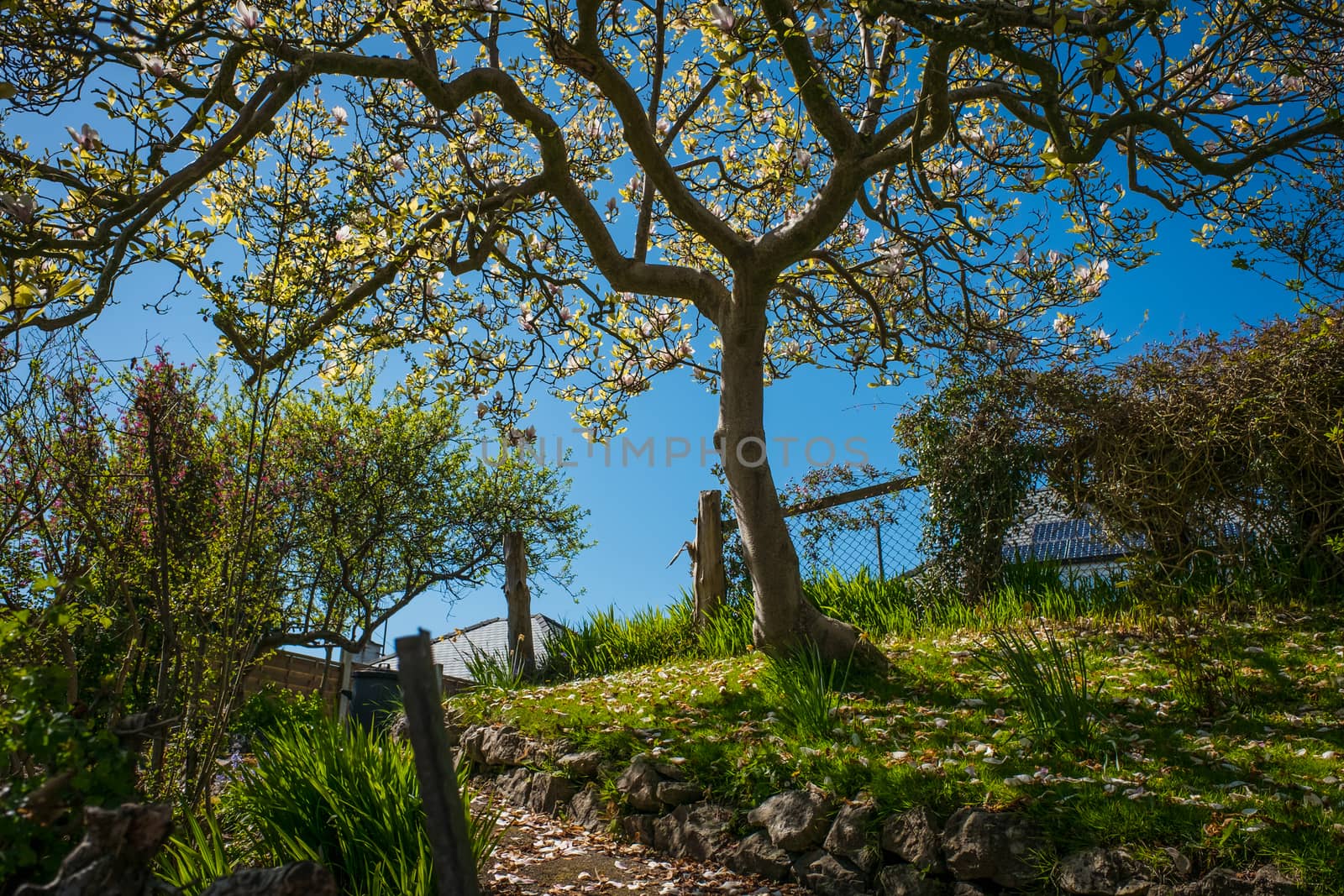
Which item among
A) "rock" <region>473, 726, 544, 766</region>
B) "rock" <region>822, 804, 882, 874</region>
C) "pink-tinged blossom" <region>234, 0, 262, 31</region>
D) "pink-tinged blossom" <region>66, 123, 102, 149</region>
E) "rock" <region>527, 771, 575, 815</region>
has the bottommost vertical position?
"rock" <region>822, 804, 882, 874</region>

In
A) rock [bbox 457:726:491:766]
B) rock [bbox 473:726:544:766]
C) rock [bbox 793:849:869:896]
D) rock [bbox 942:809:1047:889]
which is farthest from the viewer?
rock [bbox 457:726:491:766]

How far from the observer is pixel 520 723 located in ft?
22.5

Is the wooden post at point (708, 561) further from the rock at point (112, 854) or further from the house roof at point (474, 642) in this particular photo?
the rock at point (112, 854)

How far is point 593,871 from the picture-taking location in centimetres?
471

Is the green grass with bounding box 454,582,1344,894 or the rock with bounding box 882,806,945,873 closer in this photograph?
the green grass with bounding box 454,582,1344,894

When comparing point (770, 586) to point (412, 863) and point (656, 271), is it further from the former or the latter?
point (412, 863)

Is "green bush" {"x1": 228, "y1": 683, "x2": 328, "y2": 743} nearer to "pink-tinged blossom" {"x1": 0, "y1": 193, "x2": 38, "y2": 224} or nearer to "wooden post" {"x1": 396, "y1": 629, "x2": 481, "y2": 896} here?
"pink-tinged blossom" {"x1": 0, "y1": 193, "x2": 38, "y2": 224}

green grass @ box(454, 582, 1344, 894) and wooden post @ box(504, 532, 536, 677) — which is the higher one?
wooden post @ box(504, 532, 536, 677)

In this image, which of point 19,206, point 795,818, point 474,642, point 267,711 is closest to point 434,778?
point 795,818

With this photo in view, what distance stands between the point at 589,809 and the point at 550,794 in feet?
1.28

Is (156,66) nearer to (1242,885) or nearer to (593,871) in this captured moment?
(593,871)

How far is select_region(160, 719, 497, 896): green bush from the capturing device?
145 inches

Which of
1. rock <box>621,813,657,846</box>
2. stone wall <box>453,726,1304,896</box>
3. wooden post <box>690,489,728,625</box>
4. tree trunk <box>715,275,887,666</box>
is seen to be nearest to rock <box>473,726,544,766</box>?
stone wall <box>453,726,1304,896</box>

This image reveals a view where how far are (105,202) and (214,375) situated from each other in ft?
8.31
